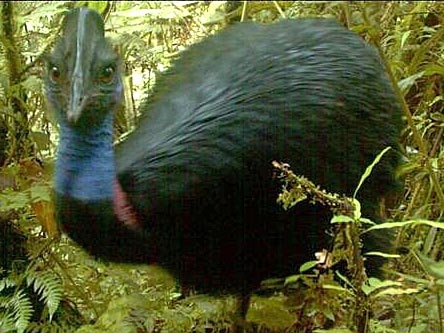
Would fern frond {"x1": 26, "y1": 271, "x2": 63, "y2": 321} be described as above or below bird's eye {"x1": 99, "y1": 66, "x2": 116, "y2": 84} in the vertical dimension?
below

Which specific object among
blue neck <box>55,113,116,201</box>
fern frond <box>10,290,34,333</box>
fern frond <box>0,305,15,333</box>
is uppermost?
blue neck <box>55,113,116,201</box>

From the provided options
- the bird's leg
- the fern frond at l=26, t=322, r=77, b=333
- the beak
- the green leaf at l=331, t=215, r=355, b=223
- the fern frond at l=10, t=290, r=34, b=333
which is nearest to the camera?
the green leaf at l=331, t=215, r=355, b=223

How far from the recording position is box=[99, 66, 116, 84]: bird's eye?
1.90 meters

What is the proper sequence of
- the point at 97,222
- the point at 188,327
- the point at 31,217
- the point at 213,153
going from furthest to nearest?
the point at 31,217 < the point at 188,327 < the point at 213,153 < the point at 97,222

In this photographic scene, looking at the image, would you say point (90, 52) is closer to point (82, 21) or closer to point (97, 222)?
point (82, 21)

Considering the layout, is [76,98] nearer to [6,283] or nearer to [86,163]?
[86,163]

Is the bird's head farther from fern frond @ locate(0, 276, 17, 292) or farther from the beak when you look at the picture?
fern frond @ locate(0, 276, 17, 292)

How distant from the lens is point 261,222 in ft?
6.86

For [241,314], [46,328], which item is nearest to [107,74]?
[46,328]

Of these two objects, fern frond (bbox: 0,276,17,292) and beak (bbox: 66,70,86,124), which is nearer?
beak (bbox: 66,70,86,124)

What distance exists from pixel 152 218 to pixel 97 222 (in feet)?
0.45

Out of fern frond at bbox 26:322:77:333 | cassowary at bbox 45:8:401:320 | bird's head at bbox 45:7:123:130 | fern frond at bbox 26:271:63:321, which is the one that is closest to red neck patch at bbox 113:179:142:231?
cassowary at bbox 45:8:401:320

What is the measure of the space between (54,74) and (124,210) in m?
0.32

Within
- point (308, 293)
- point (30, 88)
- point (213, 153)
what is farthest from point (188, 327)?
point (30, 88)
